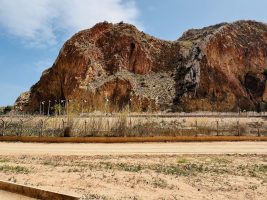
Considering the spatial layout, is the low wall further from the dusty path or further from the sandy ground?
the dusty path

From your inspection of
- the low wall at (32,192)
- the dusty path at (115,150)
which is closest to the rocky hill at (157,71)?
the dusty path at (115,150)

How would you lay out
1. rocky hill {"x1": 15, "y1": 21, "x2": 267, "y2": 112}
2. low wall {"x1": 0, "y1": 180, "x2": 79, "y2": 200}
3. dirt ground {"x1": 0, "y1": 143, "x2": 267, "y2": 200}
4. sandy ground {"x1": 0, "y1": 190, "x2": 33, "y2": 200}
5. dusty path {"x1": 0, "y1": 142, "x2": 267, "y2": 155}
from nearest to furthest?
low wall {"x1": 0, "y1": 180, "x2": 79, "y2": 200}, sandy ground {"x1": 0, "y1": 190, "x2": 33, "y2": 200}, dirt ground {"x1": 0, "y1": 143, "x2": 267, "y2": 200}, dusty path {"x1": 0, "y1": 142, "x2": 267, "y2": 155}, rocky hill {"x1": 15, "y1": 21, "x2": 267, "y2": 112}

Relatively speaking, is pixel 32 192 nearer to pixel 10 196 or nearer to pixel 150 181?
pixel 10 196

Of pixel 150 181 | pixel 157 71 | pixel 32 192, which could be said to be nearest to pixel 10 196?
pixel 32 192

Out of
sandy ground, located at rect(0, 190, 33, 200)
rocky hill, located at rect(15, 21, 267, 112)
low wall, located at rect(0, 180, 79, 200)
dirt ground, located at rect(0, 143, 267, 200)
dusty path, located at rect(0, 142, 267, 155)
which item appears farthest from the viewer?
rocky hill, located at rect(15, 21, 267, 112)

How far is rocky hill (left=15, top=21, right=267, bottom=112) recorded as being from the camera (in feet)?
266

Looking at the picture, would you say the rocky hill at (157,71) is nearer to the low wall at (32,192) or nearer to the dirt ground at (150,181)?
the dirt ground at (150,181)

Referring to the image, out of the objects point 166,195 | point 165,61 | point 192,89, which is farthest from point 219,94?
point 166,195

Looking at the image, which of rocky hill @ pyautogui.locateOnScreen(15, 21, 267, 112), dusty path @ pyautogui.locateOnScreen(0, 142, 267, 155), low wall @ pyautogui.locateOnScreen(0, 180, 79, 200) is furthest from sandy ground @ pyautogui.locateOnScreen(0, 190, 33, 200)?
rocky hill @ pyautogui.locateOnScreen(15, 21, 267, 112)

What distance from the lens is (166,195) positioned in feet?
30.5

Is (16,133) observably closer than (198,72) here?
Yes

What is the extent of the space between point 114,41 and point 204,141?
6516 cm

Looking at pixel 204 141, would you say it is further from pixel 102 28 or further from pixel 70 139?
pixel 102 28

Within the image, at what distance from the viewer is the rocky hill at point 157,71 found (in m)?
81.1
